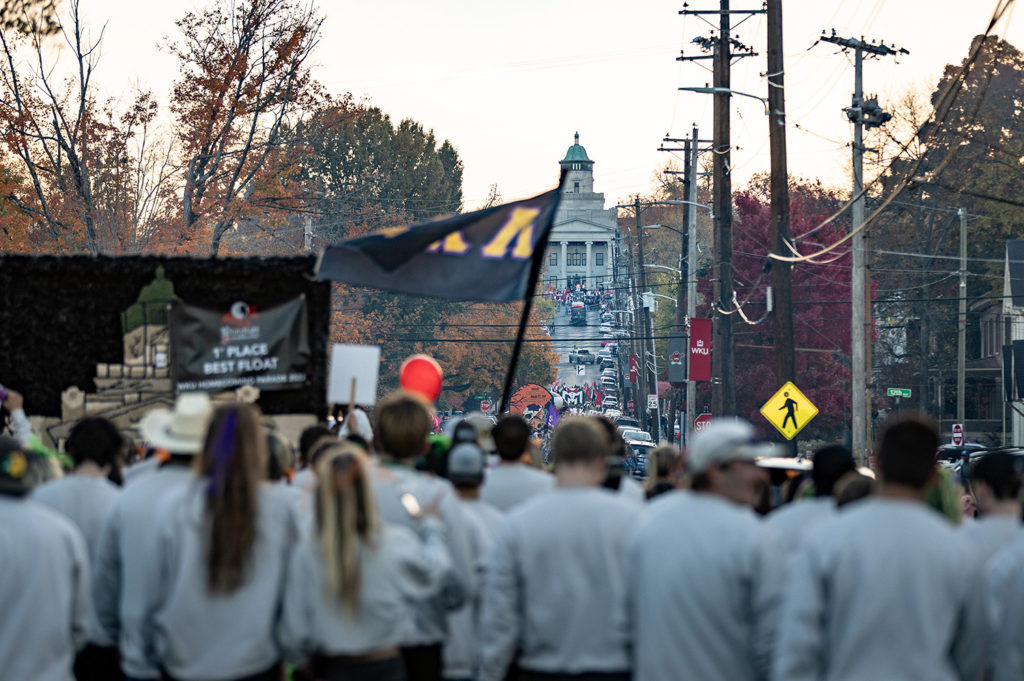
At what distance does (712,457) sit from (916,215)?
57606 millimetres

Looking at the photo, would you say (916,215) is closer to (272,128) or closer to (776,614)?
(272,128)

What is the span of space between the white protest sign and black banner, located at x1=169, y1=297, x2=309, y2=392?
1.10 feet

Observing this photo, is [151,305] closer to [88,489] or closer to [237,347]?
[237,347]

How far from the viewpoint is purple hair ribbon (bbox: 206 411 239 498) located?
532cm

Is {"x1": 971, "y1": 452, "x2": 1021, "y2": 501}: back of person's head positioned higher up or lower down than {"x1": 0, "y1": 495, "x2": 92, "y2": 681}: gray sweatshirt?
higher up

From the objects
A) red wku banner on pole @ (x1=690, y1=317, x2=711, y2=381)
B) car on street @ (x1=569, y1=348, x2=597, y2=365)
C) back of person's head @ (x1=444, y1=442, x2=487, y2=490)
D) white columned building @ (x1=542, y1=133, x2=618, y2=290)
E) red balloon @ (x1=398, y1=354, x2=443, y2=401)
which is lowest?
back of person's head @ (x1=444, y1=442, x2=487, y2=490)

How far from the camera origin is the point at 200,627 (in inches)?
213

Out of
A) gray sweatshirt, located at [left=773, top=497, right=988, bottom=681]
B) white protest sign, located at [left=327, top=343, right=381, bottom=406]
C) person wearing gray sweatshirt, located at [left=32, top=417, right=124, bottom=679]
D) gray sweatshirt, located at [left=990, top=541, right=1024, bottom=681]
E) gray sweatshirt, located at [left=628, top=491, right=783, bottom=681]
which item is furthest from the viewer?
white protest sign, located at [left=327, top=343, right=381, bottom=406]

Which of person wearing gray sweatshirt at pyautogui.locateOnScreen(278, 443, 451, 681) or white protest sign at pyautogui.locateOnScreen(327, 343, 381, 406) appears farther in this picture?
white protest sign at pyautogui.locateOnScreen(327, 343, 381, 406)

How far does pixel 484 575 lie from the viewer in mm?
6047

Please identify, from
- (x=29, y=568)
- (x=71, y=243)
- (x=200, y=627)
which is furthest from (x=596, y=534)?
(x=71, y=243)

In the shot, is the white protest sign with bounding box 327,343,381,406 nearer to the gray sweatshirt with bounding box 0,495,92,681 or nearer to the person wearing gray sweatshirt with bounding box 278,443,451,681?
the gray sweatshirt with bounding box 0,495,92,681

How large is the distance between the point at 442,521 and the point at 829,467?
2.41m

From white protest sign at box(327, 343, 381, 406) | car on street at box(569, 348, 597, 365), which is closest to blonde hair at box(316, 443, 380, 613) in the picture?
white protest sign at box(327, 343, 381, 406)
